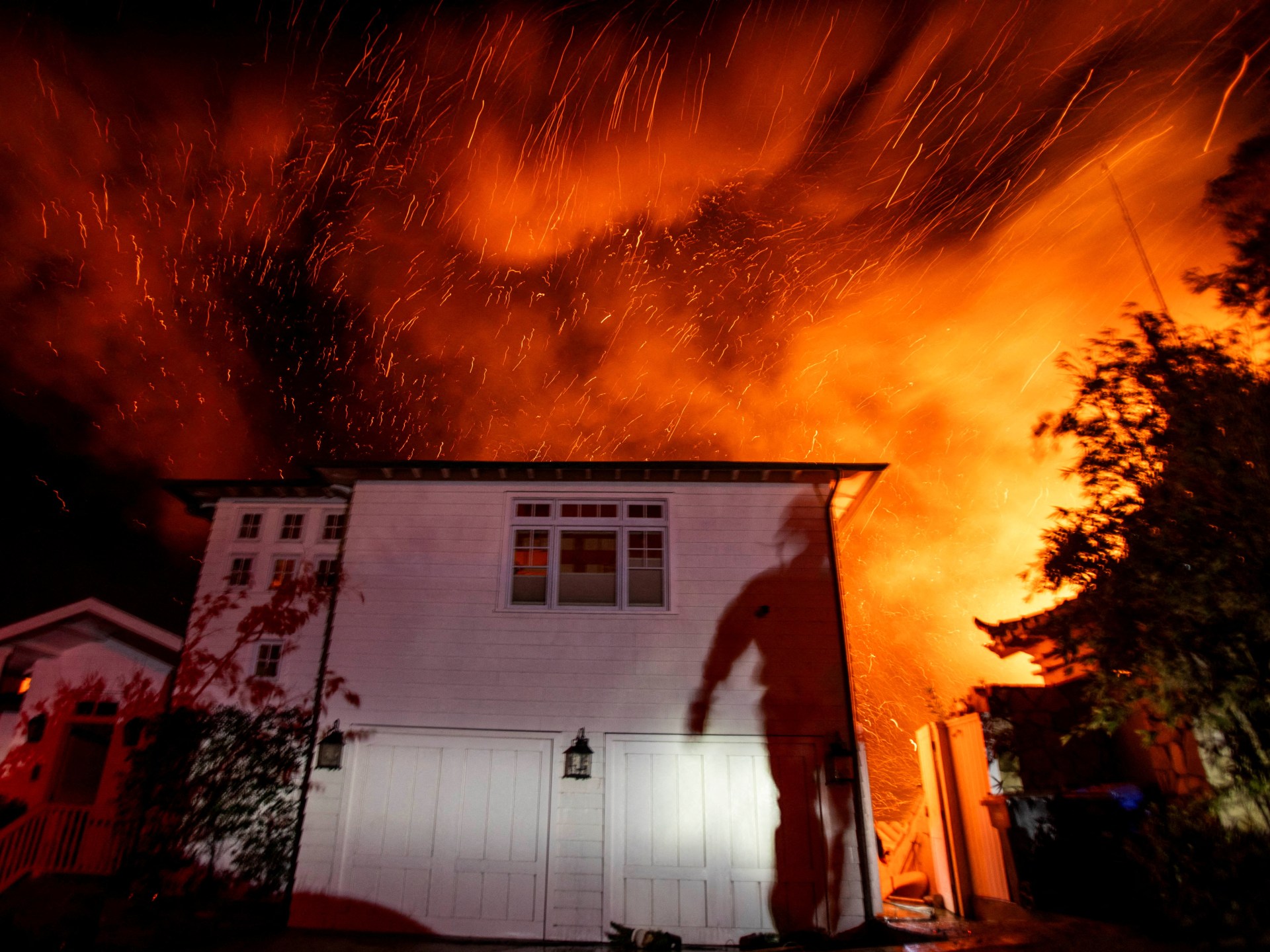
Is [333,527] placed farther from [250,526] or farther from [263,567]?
[250,526]

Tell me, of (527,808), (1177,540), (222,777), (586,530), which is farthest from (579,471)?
(1177,540)

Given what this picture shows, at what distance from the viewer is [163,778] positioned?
9945mm

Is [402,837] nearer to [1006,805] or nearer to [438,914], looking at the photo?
[438,914]

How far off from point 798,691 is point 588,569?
3.49 m

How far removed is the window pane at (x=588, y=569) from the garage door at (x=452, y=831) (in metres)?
2.09

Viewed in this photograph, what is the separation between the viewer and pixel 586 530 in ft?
35.0

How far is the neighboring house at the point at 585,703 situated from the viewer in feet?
29.2

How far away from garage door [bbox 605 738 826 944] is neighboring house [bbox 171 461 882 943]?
1.0 inches

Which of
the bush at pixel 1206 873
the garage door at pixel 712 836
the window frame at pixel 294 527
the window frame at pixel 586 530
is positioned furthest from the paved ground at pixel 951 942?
the window frame at pixel 294 527

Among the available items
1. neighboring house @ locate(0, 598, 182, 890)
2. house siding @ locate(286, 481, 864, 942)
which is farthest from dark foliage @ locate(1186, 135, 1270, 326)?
neighboring house @ locate(0, 598, 182, 890)

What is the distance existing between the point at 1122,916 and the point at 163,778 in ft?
41.8

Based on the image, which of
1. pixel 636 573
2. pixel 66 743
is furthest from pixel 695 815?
pixel 66 743

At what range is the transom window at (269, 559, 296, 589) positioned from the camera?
11.9 meters

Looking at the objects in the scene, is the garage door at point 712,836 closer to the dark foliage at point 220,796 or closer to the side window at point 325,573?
the dark foliage at point 220,796
